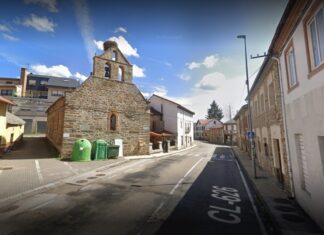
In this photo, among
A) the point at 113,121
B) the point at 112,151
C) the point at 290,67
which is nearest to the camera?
the point at 290,67

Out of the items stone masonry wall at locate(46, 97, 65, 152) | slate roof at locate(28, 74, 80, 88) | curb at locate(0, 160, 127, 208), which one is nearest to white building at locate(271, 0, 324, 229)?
curb at locate(0, 160, 127, 208)

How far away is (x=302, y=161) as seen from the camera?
255 inches

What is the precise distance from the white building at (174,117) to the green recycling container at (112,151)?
16056mm

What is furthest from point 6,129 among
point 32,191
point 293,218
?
point 293,218

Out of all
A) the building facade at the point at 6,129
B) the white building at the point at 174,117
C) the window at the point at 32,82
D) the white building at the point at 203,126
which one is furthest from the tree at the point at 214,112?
the building facade at the point at 6,129

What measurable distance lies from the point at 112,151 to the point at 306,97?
1637 cm

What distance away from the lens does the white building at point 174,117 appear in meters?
34.2

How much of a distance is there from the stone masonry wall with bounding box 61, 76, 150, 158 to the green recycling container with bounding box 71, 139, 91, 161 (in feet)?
3.74

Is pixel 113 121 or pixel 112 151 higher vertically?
pixel 113 121

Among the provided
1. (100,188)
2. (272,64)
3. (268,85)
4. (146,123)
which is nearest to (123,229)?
(100,188)

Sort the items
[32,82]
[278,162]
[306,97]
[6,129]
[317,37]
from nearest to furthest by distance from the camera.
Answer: [317,37] < [306,97] < [278,162] < [6,129] < [32,82]

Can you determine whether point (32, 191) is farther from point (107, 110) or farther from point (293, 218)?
point (107, 110)

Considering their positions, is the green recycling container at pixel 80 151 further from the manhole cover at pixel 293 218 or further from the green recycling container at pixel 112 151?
the manhole cover at pixel 293 218

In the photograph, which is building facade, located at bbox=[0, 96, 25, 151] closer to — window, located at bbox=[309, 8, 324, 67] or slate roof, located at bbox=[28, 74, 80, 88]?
window, located at bbox=[309, 8, 324, 67]
